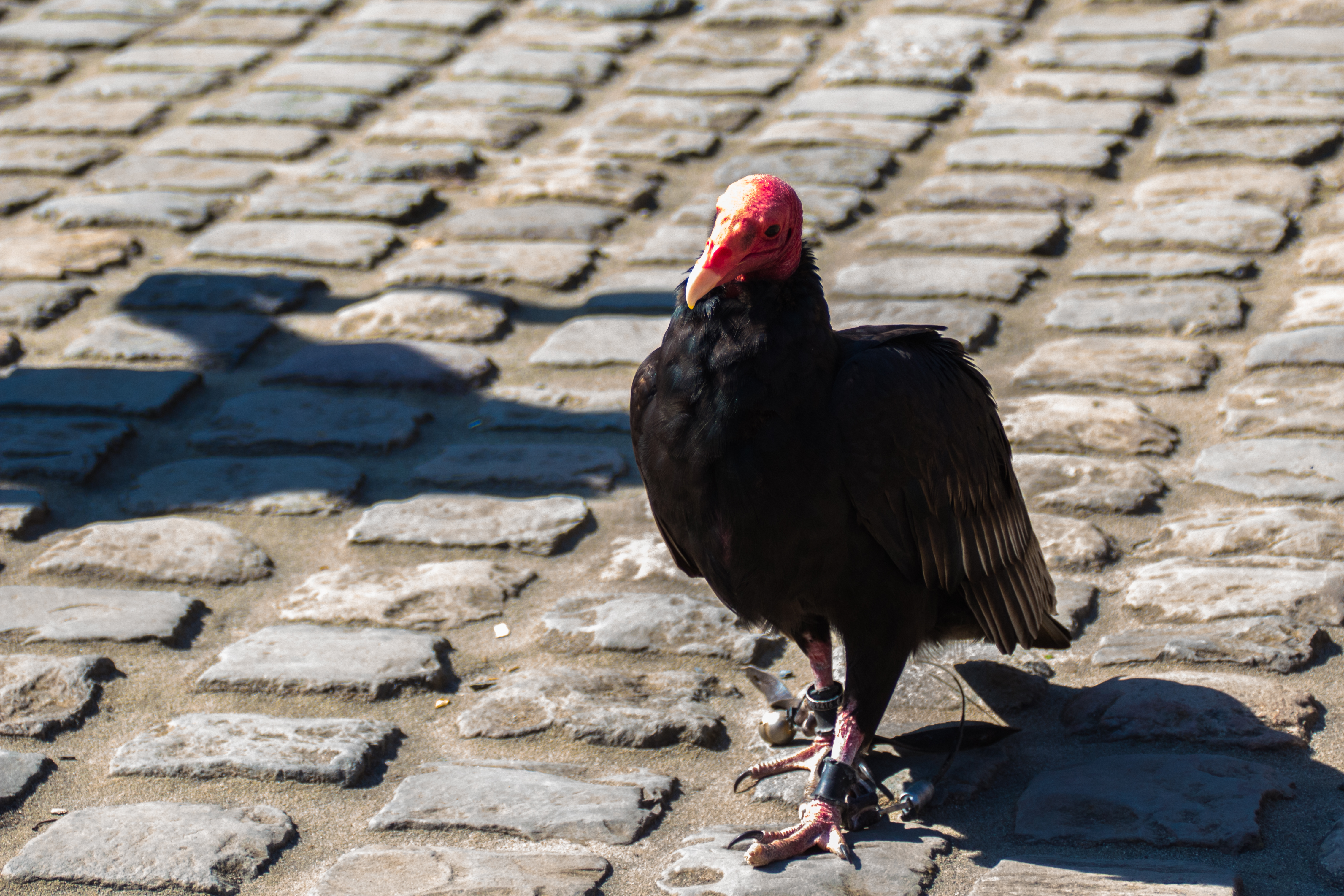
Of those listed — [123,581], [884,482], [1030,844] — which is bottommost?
[1030,844]

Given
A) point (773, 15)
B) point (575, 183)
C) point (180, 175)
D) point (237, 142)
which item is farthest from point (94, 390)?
point (773, 15)

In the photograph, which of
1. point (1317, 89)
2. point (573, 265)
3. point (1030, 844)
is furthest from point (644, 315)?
point (1317, 89)

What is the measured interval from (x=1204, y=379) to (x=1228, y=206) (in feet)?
4.22

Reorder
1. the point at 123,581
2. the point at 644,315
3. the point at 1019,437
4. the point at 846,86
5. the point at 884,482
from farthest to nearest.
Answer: the point at 846,86 < the point at 644,315 < the point at 1019,437 < the point at 123,581 < the point at 884,482

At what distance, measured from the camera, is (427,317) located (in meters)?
4.84

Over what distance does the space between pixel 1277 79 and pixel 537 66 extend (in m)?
3.42

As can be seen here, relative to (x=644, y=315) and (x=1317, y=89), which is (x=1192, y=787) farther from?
(x=1317, y=89)

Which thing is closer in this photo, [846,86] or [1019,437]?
[1019,437]

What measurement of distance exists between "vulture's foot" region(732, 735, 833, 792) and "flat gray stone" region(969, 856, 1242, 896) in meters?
0.44

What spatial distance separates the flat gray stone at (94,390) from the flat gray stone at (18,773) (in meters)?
1.68

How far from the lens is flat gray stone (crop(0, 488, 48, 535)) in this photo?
3693 mm

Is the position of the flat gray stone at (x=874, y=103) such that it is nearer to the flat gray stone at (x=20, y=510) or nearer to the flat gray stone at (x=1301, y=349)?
the flat gray stone at (x=1301, y=349)

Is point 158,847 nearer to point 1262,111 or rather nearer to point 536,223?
point 536,223

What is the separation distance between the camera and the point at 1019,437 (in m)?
3.97
